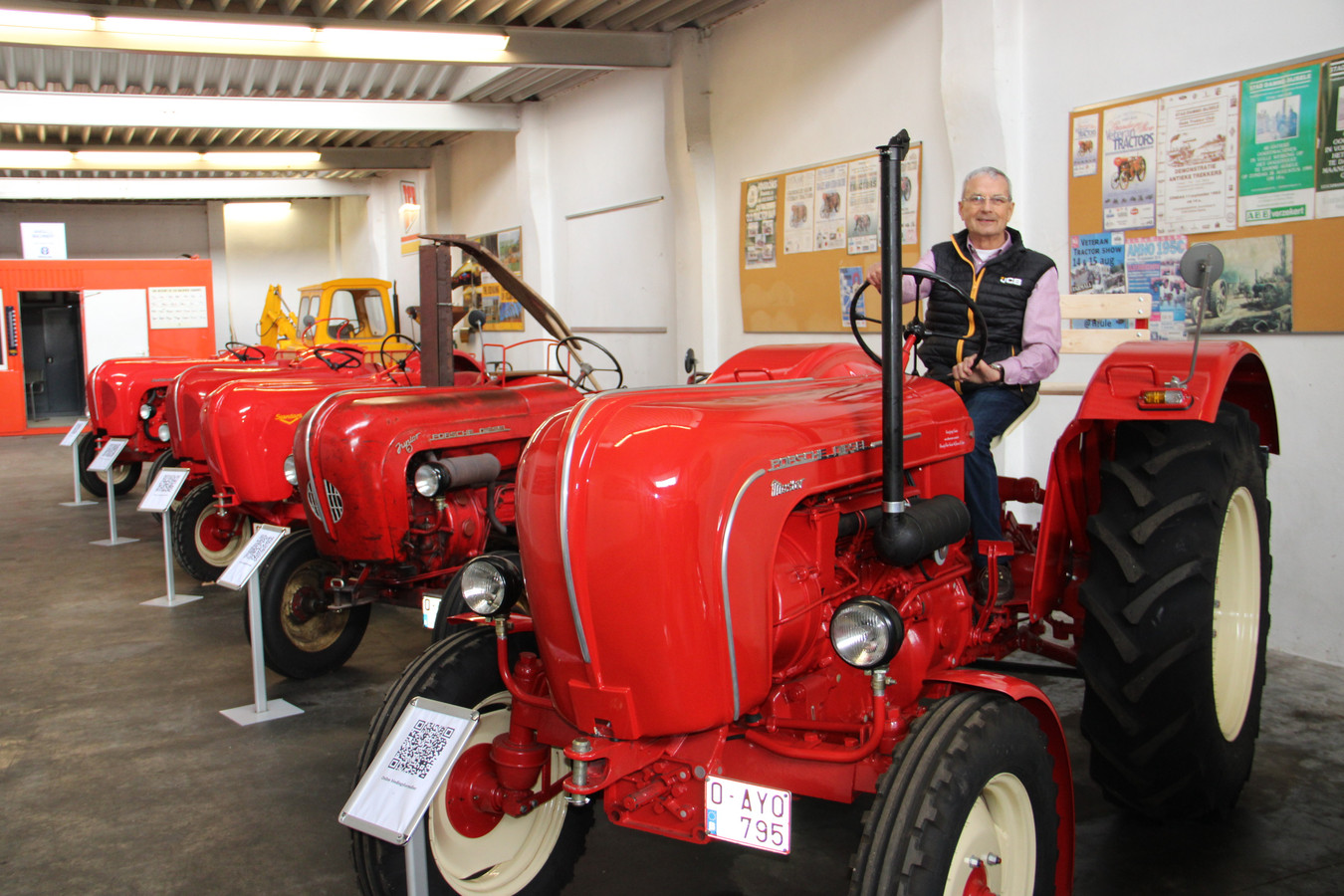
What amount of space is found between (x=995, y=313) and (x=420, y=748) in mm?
1966

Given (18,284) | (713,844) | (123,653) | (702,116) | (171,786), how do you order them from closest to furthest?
(713,844) → (171,786) → (123,653) → (702,116) → (18,284)

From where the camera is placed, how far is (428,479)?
152 inches

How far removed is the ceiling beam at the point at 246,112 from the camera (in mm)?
9672

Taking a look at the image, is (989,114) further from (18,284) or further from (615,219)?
(18,284)

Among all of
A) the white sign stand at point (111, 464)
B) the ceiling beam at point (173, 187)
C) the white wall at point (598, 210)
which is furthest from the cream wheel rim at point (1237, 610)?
the ceiling beam at point (173, 187)

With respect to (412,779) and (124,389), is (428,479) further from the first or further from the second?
(124,389)

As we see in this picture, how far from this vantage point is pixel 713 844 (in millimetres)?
2602

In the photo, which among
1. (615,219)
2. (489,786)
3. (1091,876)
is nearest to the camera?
(489,786)

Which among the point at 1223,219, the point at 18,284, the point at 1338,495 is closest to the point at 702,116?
the point at 1223,219

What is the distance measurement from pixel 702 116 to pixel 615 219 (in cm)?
180

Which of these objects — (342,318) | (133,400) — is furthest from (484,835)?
(342,318)

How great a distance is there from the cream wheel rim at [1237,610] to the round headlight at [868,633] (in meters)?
1.36

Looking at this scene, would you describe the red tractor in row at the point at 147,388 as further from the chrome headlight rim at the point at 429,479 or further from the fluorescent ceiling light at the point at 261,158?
the fluorescent ceiling light at the point at 261,158

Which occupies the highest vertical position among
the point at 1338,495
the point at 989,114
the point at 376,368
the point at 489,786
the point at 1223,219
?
the point at 989,114
